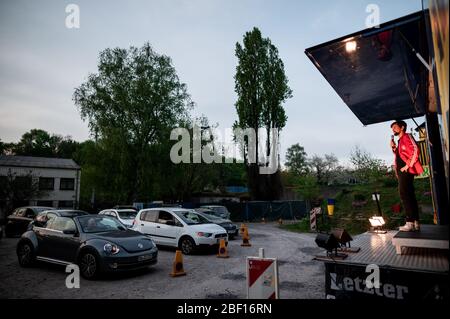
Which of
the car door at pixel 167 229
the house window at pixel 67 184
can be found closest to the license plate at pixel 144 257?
the car door at pixel 167 229

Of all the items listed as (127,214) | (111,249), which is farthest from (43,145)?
(111,249)

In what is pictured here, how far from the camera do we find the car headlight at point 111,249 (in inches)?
277

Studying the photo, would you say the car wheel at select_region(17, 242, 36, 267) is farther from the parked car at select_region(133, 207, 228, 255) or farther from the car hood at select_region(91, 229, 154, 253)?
the parked car at select_region(133, 207, 228, 255)

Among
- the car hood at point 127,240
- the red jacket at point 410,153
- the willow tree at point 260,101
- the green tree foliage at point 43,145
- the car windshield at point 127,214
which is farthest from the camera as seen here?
the green tree foliage at point 43,145

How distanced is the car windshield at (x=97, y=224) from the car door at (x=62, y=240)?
0.26 meters

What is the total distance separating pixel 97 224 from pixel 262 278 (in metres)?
6.46

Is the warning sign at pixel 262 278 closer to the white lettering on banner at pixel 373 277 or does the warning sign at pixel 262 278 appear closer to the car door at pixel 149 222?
the white lettering on banner at pixel 373 277

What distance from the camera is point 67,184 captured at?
41.9 meters

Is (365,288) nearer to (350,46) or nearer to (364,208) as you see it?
(350,46)

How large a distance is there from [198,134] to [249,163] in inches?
290

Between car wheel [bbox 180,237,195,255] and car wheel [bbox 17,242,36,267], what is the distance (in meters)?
4.99

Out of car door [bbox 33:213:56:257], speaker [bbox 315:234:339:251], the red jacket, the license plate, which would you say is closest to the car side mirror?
car door [bbox 33:213:56:257]

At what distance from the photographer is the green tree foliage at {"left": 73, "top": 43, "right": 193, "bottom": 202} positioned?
26.1 m
